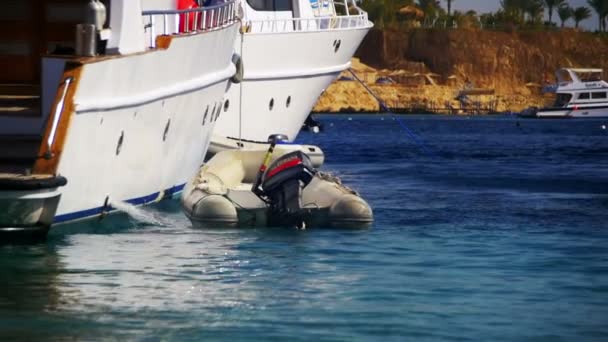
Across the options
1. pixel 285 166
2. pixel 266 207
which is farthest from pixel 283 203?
pixel 285 166

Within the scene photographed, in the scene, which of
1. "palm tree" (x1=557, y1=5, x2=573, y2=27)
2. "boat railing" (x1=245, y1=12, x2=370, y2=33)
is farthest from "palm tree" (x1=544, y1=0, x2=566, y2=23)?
"boat railing" (x1=245, y1=12, x2=370, y2=33)

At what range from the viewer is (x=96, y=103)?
57.7 feet

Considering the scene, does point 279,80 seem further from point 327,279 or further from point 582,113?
point 582,113

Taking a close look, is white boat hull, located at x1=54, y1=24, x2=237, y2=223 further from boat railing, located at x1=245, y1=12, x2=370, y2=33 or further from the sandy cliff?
the sandy cliff

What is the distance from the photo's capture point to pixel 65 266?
1656 centimetres

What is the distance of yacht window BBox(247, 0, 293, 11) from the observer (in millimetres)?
31500

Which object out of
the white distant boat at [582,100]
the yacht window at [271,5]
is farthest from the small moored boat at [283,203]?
the white distant boat at [582,100]

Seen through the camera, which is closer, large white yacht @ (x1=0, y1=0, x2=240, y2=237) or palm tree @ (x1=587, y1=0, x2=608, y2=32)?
large white yacht @ (x1=0, y1=0, x2=240, y2=237)

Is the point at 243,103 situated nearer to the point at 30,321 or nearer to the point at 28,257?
the point at 28,257

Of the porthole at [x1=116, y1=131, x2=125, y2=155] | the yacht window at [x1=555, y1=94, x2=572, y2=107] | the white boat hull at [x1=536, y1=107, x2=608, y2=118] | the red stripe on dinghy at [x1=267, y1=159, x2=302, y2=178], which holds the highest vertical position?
the porthole at [x1=116, y1=131, x2=125, y2=155]

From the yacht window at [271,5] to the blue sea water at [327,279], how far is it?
7.37m

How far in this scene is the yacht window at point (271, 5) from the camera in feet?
103

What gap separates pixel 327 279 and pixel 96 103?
11.9 feet

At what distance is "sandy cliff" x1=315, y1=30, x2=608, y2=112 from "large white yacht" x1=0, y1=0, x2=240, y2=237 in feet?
521
